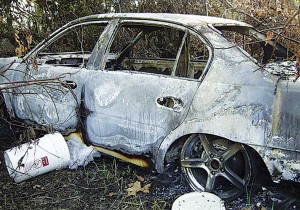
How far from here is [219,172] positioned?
3219 millimetres

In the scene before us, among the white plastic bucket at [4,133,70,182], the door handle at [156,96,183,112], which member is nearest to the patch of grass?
the white plastic bucket at [4,133,70,182]

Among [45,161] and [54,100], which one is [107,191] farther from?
[54,100]

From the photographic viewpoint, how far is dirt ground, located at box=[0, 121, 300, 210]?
3240 millimetres

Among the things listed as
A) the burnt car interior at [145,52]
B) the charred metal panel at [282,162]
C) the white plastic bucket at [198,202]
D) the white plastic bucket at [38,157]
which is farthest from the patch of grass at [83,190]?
the burnt car interior at [145,52]

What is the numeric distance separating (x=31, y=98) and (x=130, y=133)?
4.80ft

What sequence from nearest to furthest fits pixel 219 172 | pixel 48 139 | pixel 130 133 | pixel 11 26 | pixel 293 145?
1. pixel 293 145
2. pixel 219 172
3. pixel 130 133
4. pixel 48 139
5. pixel 11 26

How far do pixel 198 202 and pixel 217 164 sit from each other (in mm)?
564

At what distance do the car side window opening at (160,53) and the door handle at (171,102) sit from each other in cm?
25

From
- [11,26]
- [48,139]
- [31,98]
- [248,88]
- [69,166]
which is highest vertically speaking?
[11,26]

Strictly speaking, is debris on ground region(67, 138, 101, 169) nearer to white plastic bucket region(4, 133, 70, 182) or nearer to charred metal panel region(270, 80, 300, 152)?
white plastic bucket region(4, 133, 70, 182)

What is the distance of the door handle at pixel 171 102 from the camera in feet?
10.5

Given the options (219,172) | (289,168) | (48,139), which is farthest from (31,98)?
(289,168)

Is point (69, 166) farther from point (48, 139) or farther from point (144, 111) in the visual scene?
point (144, 111)

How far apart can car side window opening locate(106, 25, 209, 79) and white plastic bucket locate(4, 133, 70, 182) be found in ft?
4.03
